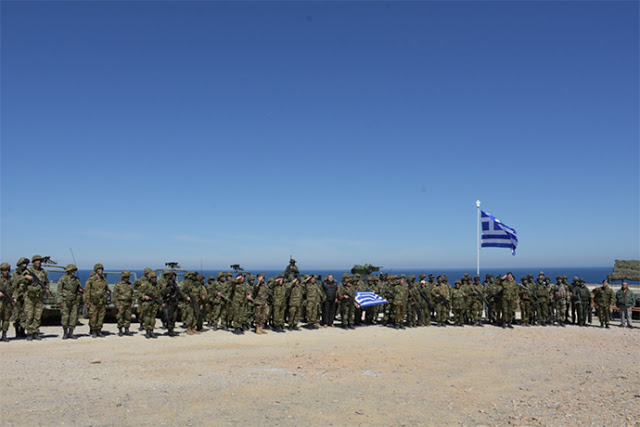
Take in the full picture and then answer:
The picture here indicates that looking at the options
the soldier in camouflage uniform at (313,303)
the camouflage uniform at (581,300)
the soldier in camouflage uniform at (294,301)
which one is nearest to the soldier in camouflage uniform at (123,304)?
the soldier in camouflage uniform at (294,301)

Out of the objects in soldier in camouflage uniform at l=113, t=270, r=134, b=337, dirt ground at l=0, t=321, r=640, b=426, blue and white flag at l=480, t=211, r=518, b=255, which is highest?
blue and white flag at l=480, t=211, r=518, b=255

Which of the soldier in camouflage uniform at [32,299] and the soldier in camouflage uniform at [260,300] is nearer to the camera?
the soldier in camouflage uniform at [32,299]

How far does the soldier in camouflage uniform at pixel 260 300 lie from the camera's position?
14047mm

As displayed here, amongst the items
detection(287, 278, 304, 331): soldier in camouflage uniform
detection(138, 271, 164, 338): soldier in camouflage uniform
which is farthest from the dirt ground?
detection(287, 278, 304, 331): soldier in camouflage uniform

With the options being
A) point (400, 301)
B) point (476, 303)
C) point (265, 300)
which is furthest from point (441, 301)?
point (265, 300)

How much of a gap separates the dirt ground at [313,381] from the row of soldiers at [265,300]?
737 millimetres

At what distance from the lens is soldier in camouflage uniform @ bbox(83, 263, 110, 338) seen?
12.6 m

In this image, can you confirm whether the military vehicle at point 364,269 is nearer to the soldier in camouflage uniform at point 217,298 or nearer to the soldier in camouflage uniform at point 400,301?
the soldier in camouflage uniform at point 400,301

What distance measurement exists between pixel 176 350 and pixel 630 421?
8557mm

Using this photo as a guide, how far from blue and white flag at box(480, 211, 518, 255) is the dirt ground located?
768 cm

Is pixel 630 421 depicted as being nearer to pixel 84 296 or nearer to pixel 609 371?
pixel 609 371

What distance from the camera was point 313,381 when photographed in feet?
27.0

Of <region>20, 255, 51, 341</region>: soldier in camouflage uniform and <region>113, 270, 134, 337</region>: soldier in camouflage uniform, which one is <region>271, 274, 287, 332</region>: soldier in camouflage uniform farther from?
<region>20, 255, 51, 341</region>: soldier in camouflage uniform

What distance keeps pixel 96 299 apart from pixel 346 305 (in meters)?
7.29
